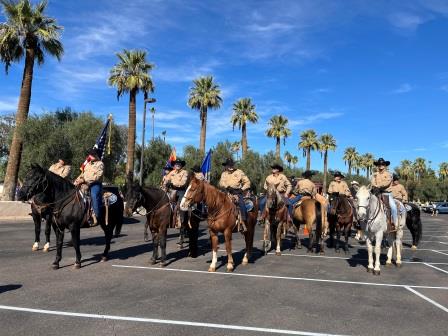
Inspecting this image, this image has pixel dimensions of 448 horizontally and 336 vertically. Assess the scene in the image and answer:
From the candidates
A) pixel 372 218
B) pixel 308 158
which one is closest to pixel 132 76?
pixel 372 218

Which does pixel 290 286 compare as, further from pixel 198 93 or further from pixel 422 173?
pixel 422 173

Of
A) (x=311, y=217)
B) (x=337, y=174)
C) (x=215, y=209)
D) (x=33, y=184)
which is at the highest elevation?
(x=337, y=174)

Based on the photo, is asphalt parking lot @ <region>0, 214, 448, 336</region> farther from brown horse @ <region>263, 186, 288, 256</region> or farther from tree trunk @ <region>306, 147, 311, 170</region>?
tree trunk @ <region>306, 147, 311, 170</region>

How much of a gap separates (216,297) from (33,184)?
5.34 meters

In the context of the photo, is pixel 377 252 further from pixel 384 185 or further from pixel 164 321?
pixel 164 321

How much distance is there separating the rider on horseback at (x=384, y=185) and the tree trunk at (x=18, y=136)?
2202cm

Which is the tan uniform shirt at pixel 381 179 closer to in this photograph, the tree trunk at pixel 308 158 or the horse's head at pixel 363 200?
the horse's head at pixel 363 200

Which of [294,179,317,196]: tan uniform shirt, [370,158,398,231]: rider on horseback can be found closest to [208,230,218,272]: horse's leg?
[370,158,398,231]: rider on horseback

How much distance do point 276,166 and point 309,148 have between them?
210 feet

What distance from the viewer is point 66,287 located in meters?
7.70

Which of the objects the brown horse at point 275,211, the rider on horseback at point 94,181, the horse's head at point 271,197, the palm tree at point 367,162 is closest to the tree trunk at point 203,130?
the brown horse at point 275,211

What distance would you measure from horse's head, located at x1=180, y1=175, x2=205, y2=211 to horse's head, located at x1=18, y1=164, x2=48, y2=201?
136 inches

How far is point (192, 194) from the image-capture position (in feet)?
31.0

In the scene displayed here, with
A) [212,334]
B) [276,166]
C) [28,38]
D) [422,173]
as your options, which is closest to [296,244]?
[276,166]
